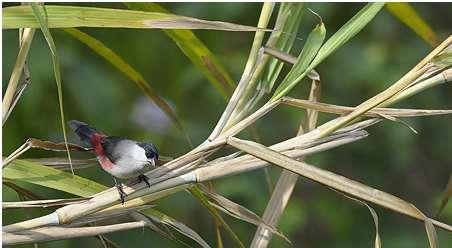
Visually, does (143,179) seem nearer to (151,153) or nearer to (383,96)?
(151,153)

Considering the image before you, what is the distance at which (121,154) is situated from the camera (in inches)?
36.8

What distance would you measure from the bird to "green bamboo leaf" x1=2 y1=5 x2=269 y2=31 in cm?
11

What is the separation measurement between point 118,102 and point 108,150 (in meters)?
1.27

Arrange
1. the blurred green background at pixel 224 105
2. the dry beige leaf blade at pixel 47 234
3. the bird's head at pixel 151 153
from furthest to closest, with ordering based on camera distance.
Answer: the blurred green background at pixel 224 105 → the bird's head at pixel 151 153 → the dry beige leaf blade at pixel 47 234

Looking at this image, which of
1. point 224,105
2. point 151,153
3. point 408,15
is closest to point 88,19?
point 151,153

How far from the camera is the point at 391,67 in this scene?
224cm

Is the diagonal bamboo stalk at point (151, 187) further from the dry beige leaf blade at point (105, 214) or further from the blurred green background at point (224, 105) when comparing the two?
the blurred green background at point (224, 105)

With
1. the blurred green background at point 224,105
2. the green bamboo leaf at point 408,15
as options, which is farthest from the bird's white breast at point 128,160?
the blurred green background at point 224,105

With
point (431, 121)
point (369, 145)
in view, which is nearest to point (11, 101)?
point (369, 145)

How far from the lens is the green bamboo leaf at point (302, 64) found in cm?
90

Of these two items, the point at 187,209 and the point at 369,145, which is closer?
the point at 187,209

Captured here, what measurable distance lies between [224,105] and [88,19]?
1.43 metres

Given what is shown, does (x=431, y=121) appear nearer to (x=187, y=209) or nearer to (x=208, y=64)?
(x=187, y=209)

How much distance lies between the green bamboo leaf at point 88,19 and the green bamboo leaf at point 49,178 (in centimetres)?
12
